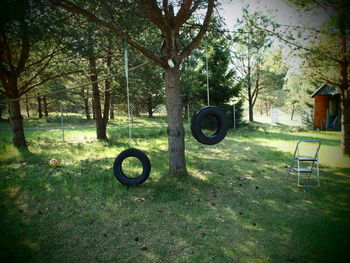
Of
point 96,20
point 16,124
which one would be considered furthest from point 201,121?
point 16,124

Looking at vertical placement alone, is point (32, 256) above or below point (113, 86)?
below

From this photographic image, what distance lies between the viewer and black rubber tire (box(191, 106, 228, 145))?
5.39m

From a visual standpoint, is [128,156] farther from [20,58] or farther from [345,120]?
[345,120]

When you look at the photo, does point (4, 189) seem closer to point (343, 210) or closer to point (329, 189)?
point (343, 210)

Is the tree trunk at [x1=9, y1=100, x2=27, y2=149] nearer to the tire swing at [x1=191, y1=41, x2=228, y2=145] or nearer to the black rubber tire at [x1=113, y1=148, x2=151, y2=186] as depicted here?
the black rubber tire at [x1=113, y1=148, x2=151, y2=186]

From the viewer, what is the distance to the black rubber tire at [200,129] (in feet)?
17.7

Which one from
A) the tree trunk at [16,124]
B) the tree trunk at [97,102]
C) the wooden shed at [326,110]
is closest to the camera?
the tree trunk at [16,124]

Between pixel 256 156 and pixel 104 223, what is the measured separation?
7.20 metres

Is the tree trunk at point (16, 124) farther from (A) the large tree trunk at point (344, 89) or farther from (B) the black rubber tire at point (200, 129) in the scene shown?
(A) the large tree trunk at point (344, 89)

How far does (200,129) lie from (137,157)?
5.79 ft

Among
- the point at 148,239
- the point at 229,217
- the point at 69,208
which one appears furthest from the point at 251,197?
the point at 69,208

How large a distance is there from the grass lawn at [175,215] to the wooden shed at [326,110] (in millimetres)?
13864

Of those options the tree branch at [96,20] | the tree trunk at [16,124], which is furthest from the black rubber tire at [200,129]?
the tree trunk at [16,124]

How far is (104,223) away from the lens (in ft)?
13.8
